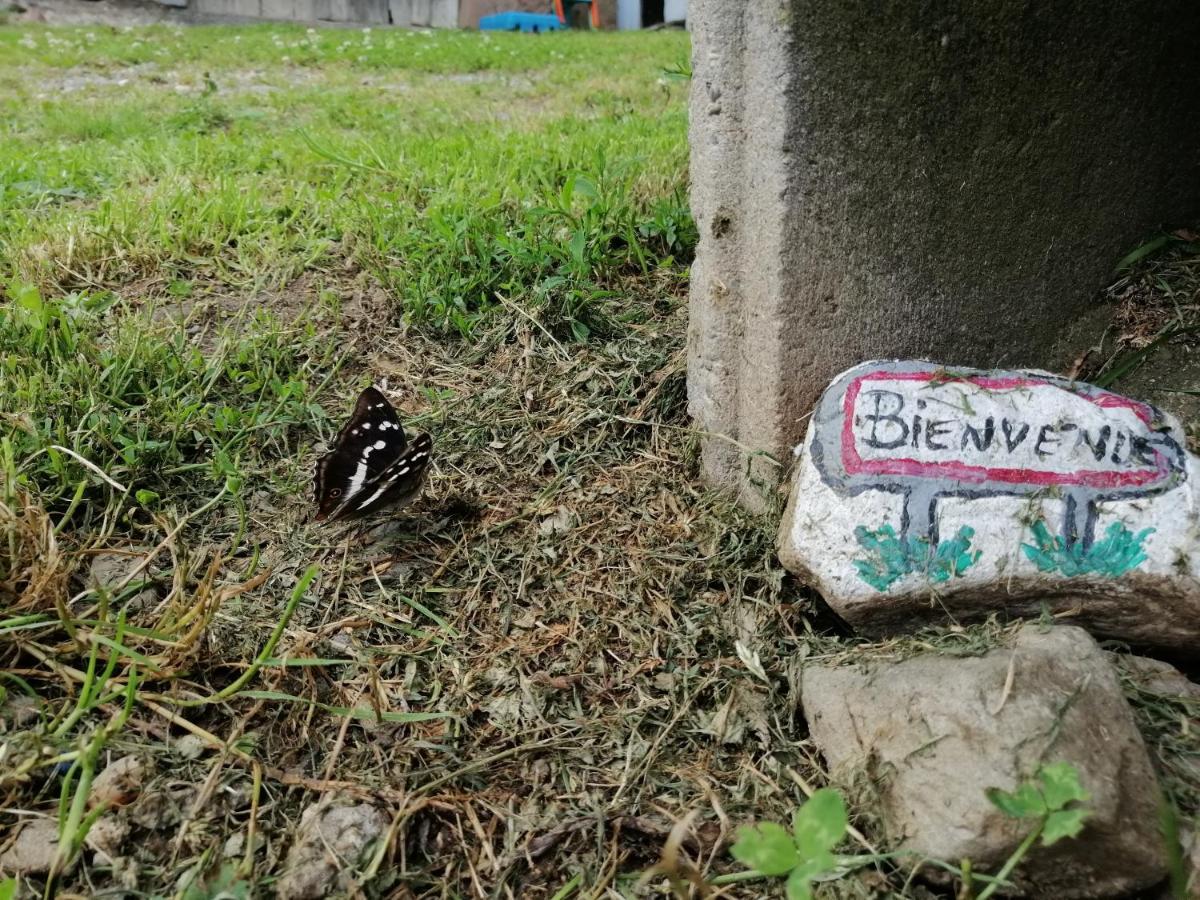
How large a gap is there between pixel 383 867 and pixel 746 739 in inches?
28.0

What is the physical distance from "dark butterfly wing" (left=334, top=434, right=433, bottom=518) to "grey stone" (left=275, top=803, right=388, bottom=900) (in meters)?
0.68

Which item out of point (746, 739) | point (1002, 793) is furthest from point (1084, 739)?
point (746, 739)

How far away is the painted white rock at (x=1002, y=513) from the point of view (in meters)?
1.85

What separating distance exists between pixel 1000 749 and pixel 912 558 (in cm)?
43

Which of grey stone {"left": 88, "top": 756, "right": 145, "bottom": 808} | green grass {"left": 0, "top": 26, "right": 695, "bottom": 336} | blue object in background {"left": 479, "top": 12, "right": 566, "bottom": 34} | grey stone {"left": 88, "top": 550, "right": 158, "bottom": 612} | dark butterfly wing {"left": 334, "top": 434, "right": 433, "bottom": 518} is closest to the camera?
grey stone {"left": 88, "top": 756, "right": 145, "bottom": 808}

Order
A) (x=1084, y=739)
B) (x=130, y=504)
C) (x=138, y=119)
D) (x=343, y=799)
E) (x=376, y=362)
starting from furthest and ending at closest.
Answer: (x=138, y=119)
(x=376, y=362)
(x=130, y=504)
(x=343, y=799)
(x=1084, y=739)

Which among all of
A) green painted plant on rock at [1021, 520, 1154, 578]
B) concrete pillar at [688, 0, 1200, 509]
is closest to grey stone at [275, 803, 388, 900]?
concrete pillar at [688, 0, 1200, 509]

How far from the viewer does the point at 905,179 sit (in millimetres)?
2031

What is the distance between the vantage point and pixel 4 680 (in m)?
1.81

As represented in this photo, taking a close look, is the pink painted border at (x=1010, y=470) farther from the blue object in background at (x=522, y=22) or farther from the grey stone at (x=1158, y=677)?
the blue object in background at (x=522, y=22)

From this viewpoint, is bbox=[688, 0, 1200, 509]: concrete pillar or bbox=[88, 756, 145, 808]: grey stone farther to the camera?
bbox=[688, 0, 1200, 509]: concrete pillar

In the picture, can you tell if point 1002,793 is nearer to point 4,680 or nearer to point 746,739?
point 746,739

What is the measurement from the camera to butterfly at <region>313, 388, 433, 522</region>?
2.12 m

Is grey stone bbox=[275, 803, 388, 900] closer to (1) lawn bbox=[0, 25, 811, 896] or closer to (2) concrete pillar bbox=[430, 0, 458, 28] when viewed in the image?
(1) lawn bbox=[0, 25, 811, 896]
